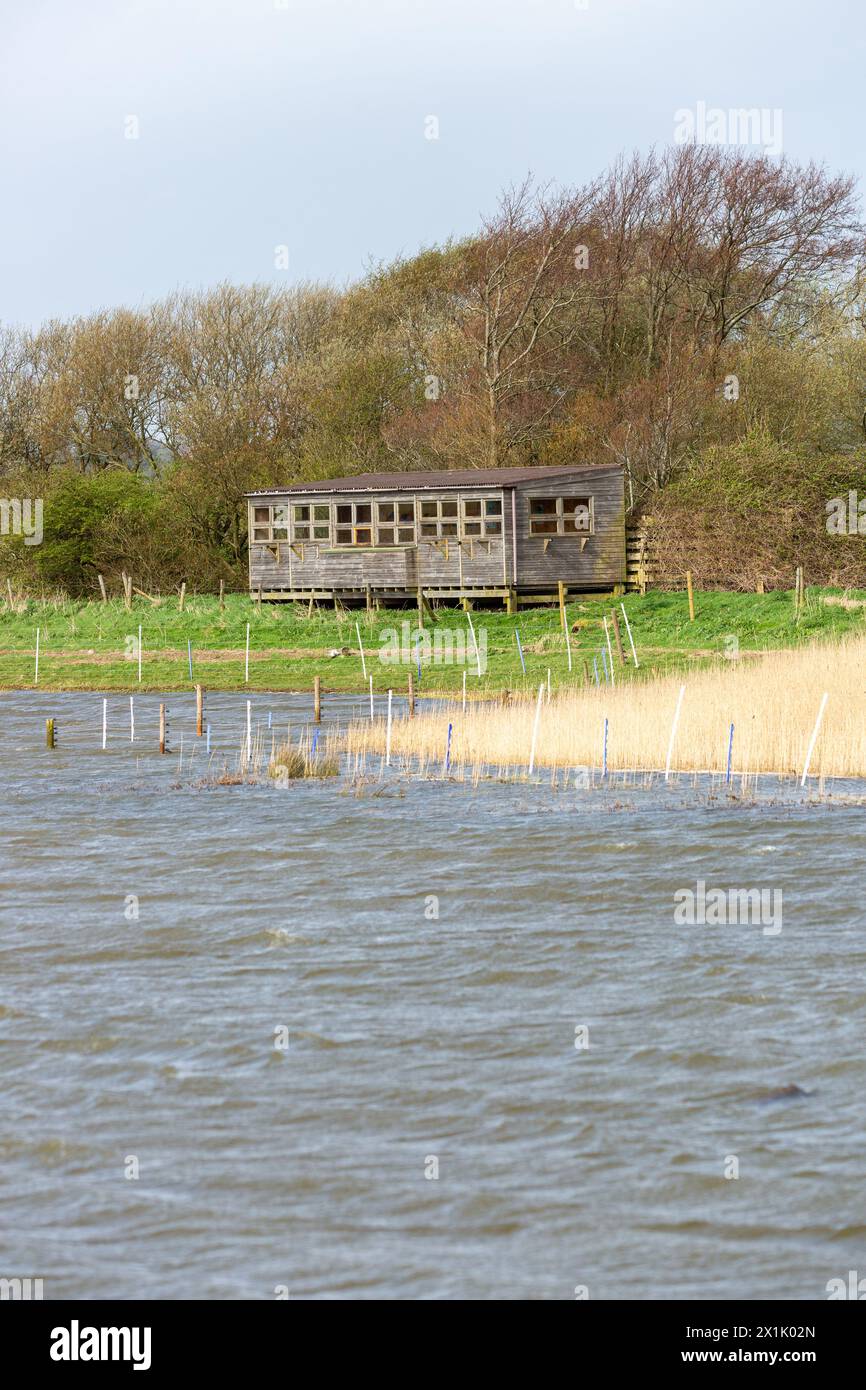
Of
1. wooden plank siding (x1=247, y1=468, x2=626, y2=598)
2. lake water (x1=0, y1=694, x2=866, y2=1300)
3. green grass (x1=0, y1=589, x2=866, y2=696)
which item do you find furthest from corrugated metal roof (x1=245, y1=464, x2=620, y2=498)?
lake water (x1=0, y1=694, x2=866, y2=1300)

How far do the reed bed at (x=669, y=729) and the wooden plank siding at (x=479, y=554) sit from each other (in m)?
18.2

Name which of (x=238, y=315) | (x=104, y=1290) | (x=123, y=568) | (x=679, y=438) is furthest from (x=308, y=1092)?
(x=238, y=315)

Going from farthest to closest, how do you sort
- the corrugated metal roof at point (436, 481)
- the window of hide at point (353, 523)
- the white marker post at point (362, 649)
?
the window of hide at point (353, 523) < the corrugated metal roof at point (436, 481) < the white marker post at point (362, 649)

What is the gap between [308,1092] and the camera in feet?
34.1

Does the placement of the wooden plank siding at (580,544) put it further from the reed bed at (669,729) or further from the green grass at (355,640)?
the reed bed at (669,729)

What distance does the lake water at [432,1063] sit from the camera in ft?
27.0

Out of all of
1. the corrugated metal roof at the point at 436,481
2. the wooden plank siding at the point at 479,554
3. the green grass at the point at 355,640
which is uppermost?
the corrugated metal roof at the point at 436,481

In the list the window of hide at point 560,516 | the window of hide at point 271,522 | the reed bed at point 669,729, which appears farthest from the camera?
the window of hide at point 271,522

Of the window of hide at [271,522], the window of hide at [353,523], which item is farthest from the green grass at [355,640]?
the window of hide at [353,523]

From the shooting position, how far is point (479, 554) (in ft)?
157

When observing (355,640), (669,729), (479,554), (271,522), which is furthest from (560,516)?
(669,729)

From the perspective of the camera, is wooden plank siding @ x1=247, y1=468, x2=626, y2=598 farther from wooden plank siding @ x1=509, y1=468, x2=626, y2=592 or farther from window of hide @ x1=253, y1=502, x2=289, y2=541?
window of hide @ x1=253, y1=502, x2=289, y2=541

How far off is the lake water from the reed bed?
3.63 meters

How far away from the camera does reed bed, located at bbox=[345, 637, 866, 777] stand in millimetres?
23281
